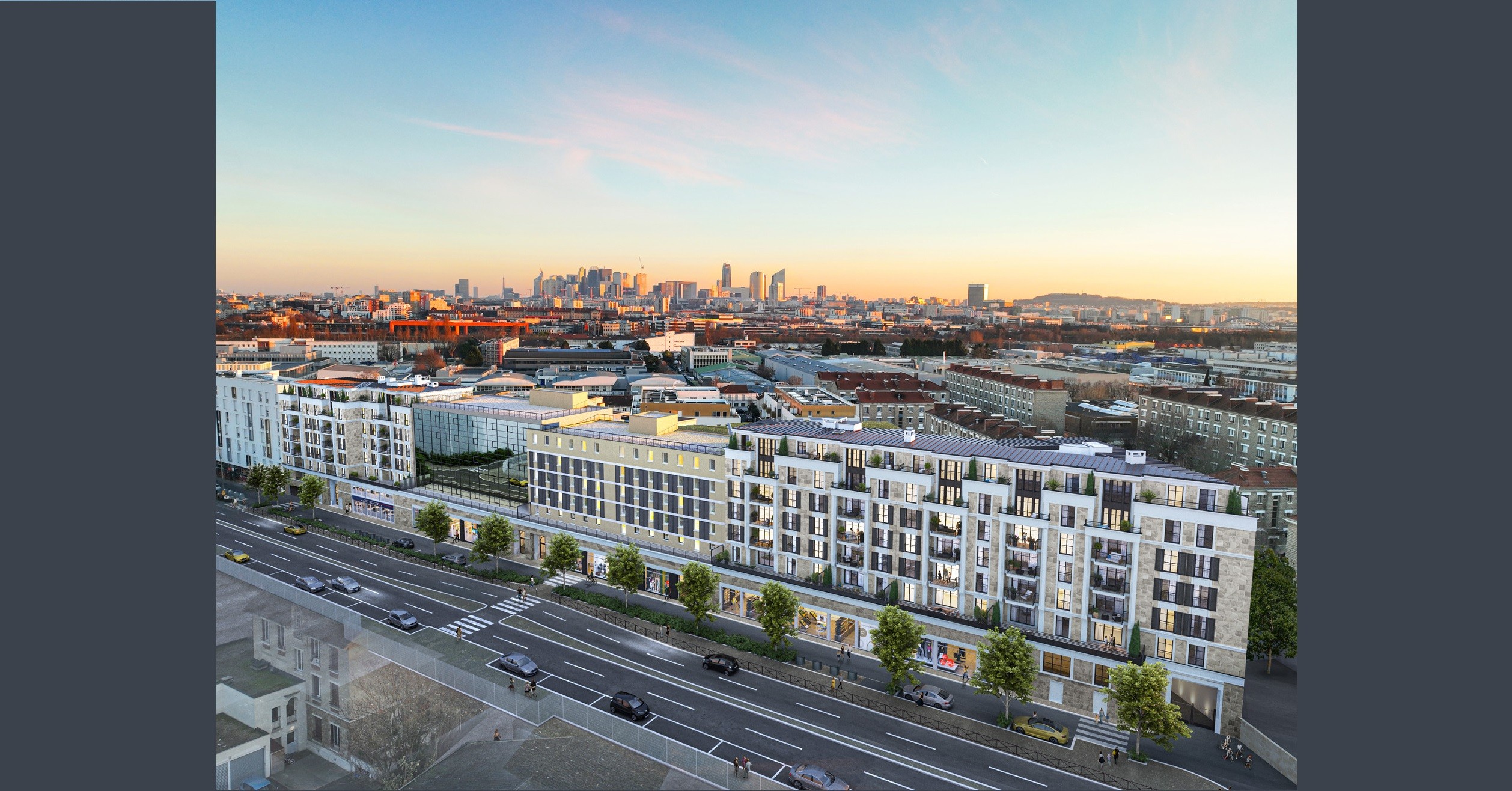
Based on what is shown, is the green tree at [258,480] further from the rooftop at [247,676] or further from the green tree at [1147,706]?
the green tree at [1147,706]

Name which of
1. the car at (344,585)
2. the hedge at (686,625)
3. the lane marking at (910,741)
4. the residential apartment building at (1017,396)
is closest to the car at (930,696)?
the lane marking at (910,741)

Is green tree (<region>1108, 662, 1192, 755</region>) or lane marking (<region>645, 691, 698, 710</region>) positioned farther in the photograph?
lane marking (<region>645, 691, 698, 710</region>)

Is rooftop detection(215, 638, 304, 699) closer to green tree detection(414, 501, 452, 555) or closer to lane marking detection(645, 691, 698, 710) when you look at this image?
lane marking detection(645, 691, 698, 710)

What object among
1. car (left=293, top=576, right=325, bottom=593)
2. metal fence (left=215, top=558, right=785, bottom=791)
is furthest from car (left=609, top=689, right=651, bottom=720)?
car (left=293, top=576, right=325, bottom=593)

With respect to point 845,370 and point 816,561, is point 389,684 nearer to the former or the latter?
point 816,561

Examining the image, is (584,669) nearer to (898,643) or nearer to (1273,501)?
(898,643)
